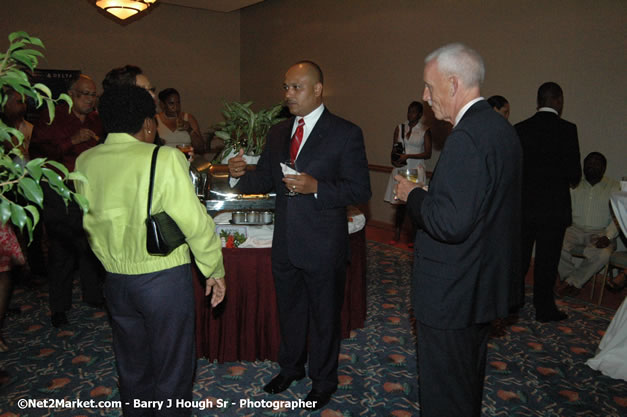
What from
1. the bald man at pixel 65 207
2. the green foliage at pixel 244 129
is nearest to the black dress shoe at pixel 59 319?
the bald man at pixel 65 207

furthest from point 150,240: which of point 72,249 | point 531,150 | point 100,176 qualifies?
point 531,150

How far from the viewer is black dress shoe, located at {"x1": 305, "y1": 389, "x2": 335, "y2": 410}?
2879mm

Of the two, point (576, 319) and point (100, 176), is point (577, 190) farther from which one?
point (100, 176)

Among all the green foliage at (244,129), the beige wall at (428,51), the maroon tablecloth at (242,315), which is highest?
the beige wall at (428,51)

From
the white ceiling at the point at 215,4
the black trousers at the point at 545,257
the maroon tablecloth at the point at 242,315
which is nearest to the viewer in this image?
the maroon tablecloth at the point at 242,315

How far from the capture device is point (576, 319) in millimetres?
4445

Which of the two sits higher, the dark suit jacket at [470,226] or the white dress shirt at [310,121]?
the white dress shirt at [310,121]

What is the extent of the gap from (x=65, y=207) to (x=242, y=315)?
1757 mm

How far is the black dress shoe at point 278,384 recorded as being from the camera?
305cm

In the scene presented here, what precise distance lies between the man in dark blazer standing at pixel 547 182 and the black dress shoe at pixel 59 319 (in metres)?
4.01

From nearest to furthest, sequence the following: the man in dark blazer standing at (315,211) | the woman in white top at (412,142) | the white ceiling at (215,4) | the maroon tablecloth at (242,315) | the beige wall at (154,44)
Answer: the man in dark blazer standing at (315,211)
the maroon tablecloth at (242,315)
the woman in white top at (412,142)
the beige wall at (154,44)
the white ceiling at (215,4)

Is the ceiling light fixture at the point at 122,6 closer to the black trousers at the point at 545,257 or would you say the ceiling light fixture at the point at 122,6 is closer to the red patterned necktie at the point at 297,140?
the red patterned necktie at the point at 297,140

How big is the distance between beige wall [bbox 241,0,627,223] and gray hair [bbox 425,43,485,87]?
4456mm

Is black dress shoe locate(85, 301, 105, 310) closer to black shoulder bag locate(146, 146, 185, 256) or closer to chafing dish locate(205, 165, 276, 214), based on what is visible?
chafing dish locate(205, 165, 276, 214)
